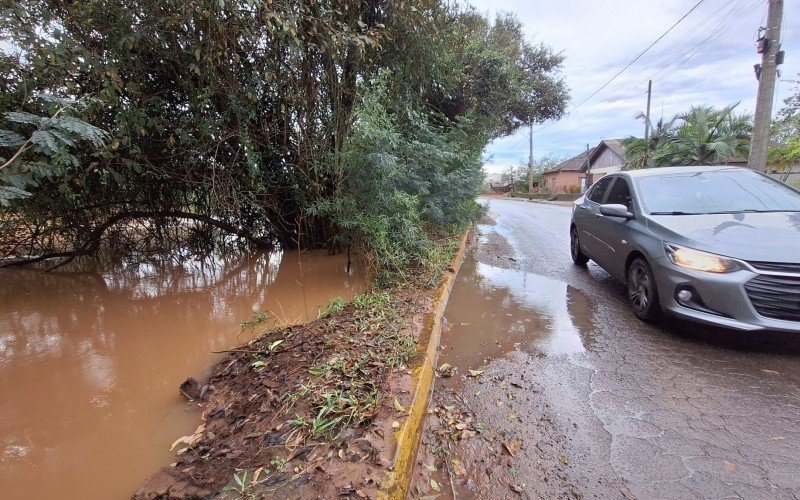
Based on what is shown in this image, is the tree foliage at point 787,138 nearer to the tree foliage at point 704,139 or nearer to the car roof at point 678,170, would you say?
the tree foliage at point 704,139

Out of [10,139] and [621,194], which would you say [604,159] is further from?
[10,139]

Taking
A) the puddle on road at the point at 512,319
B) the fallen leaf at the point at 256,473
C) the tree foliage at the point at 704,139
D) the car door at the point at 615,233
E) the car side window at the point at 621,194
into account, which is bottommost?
the puddle on road at the point at 512,319

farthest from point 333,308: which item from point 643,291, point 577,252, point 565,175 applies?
point 565,175

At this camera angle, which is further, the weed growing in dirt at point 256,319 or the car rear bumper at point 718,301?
the weed growing in dirt at point 256,319

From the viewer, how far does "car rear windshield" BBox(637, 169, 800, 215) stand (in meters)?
3.76

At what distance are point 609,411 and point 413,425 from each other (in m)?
1.38

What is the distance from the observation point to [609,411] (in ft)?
8.20

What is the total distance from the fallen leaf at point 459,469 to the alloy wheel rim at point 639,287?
2746mm

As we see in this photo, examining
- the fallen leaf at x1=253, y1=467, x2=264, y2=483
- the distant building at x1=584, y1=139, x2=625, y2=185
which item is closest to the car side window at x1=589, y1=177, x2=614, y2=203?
the fallen leaf at x1=253, y1=467, x2=264, y2=483

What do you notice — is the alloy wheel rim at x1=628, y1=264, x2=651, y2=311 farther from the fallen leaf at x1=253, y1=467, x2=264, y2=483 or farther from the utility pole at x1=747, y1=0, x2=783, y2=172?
the utility pole at x1=747, y1=0, x2=783, y2=172

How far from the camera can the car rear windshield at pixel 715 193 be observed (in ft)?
12.3

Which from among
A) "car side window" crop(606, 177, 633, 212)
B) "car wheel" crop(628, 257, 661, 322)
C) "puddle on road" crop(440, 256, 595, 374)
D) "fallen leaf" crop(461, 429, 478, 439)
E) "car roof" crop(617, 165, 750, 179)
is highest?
"car roof" crop(617, 165, 750, 179)

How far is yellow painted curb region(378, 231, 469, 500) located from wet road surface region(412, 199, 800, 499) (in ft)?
0.31

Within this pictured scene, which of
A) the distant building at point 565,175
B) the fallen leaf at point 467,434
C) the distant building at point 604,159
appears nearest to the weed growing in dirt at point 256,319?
the fallen leaf at point 467,434
